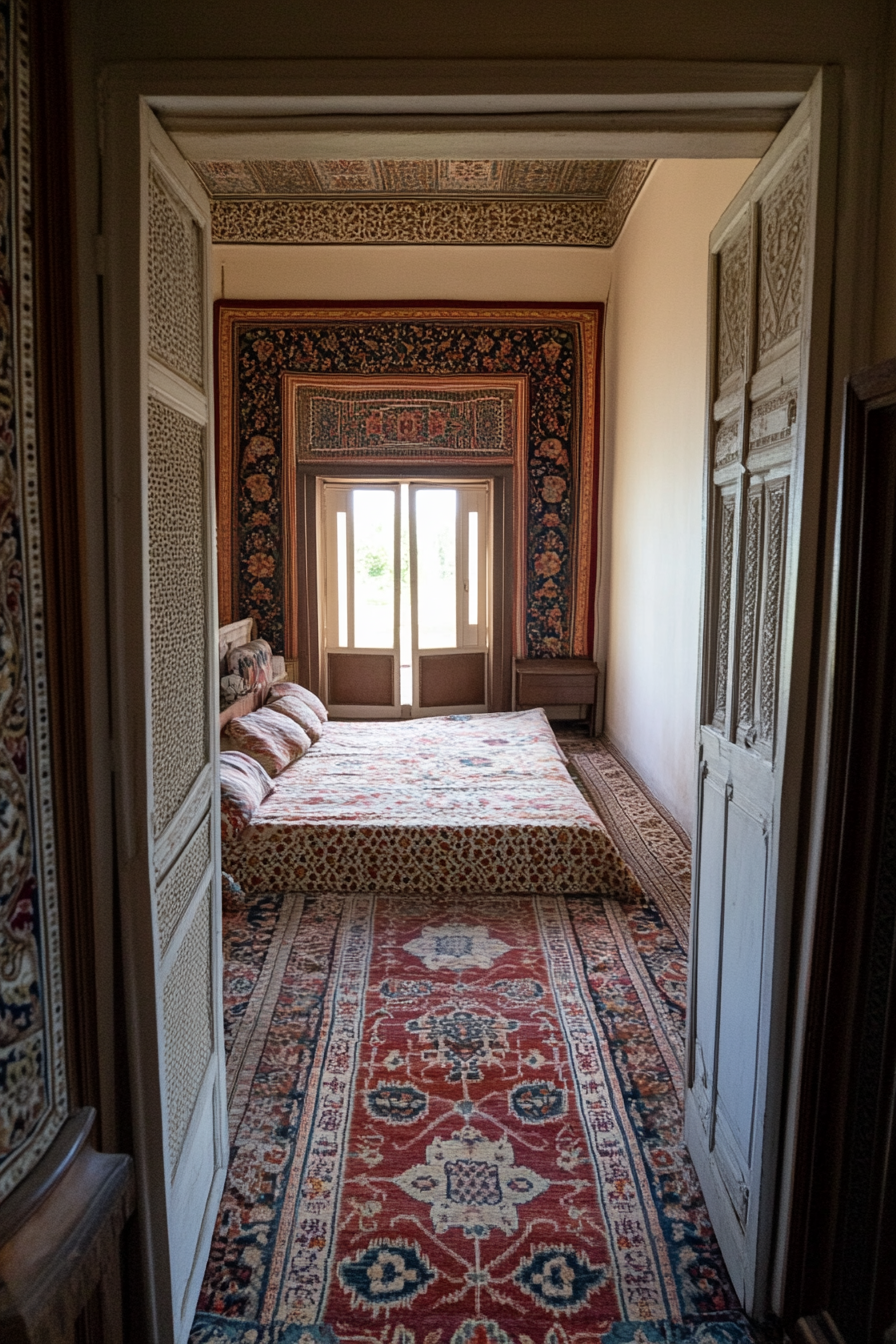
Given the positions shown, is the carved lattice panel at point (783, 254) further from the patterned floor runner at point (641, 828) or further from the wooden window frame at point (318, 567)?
the wooden window frame at point (318, 567)

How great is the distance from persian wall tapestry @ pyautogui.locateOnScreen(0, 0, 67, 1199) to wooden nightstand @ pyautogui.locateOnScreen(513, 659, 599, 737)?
220 inches

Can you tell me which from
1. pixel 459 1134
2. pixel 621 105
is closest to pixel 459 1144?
pixel 459 1134

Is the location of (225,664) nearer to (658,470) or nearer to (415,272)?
(658,470)

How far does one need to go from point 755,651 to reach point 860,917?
1.81 feet

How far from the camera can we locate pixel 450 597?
7.04m

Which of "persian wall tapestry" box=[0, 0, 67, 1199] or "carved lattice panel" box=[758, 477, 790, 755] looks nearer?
"persian wall tapestry" box=[0, 0, 67, 1199]

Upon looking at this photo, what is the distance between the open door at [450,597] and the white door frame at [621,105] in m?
5.34

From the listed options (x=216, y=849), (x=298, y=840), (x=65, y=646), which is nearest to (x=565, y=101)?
(x=65, y=646)

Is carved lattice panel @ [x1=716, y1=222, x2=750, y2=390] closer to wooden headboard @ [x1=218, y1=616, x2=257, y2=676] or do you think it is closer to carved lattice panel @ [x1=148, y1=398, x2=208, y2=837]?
carved lattice panel @ [x1=148, y1=398, x2=208, y2=837]

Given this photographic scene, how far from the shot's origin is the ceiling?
5.76 meters

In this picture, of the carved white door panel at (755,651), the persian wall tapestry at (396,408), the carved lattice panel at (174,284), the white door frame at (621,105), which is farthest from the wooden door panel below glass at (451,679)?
the white door frame at (621,105)

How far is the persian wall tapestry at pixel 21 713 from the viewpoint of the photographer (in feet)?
3.66

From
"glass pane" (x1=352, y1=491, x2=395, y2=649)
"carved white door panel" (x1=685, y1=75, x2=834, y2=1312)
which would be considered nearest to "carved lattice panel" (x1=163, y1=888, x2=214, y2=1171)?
"carved white door panel" (x1=685, y1=75, x2=834, y2=1312)

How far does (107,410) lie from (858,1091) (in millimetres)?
1468
